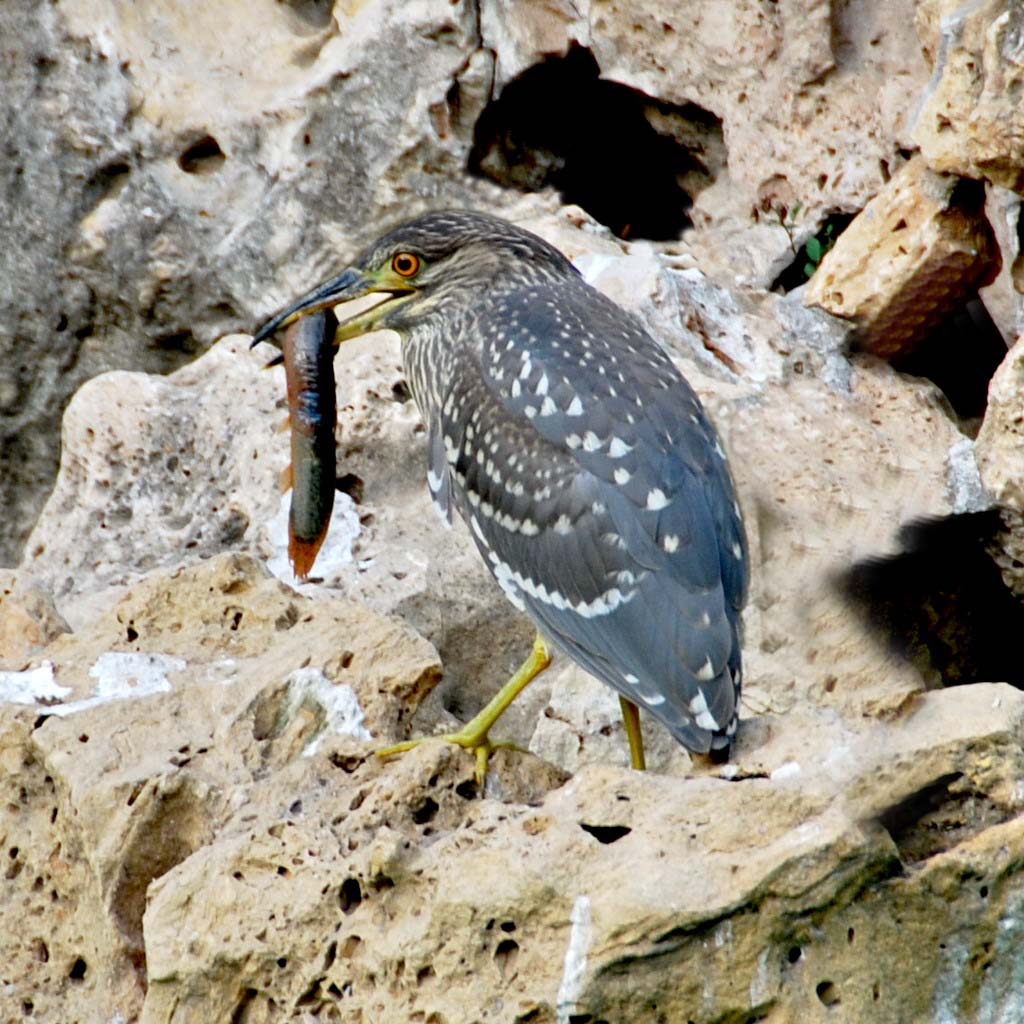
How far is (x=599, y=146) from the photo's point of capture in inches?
228

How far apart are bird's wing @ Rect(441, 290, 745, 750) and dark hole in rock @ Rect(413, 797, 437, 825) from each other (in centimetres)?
52

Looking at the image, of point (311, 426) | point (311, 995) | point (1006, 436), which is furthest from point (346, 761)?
point (1006, 436)

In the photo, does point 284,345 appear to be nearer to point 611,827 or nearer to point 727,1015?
point 611,827

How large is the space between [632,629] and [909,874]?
1.02 metres

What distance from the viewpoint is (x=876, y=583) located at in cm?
449

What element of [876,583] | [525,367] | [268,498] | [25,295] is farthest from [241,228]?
[876,583]

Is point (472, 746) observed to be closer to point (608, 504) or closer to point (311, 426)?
point (608, 504)

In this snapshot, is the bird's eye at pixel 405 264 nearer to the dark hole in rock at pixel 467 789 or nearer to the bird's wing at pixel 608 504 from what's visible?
the bird's wing at pixel 608 504

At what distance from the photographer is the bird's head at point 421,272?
4.29 m

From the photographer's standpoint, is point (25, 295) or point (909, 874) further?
point (25, 295)

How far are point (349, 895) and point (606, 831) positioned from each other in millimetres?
427

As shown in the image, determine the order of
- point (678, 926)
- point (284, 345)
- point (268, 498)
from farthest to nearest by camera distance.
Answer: point (268, 498), point (284, 345), point (678, 926)

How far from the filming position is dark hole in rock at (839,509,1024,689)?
175 inches

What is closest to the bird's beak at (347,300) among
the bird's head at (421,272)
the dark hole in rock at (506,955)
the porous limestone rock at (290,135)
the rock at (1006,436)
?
the bird's head at (421,272)
